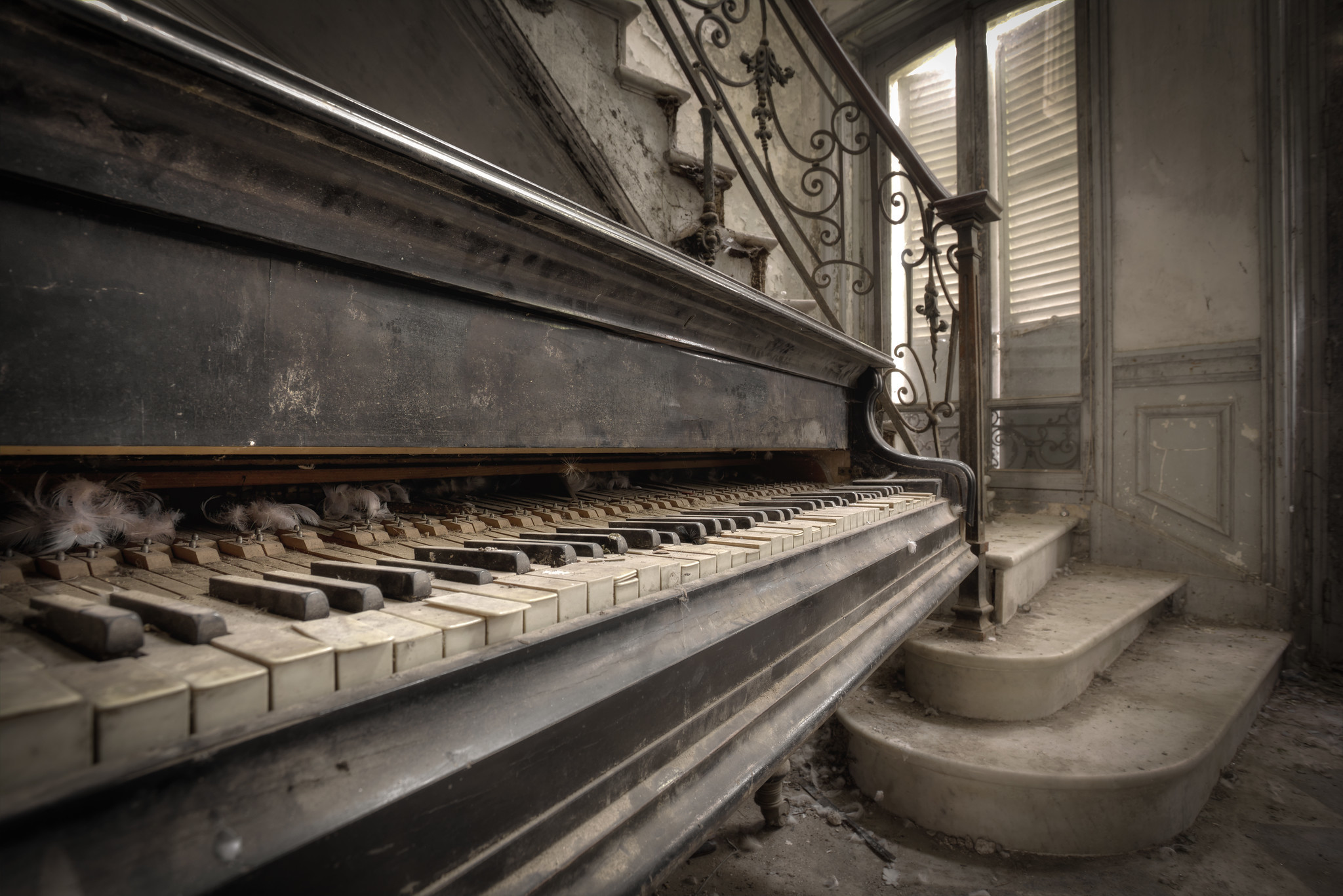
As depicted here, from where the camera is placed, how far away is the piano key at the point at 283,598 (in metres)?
0.49

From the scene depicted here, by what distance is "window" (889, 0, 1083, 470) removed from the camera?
4.61m

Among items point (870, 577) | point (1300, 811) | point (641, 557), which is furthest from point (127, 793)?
point (1300, 811)

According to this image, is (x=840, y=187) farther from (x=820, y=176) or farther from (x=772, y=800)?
(x=820, y=176)

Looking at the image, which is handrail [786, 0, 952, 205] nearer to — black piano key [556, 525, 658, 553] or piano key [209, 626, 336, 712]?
black piano key [556, 525, 658, 553]

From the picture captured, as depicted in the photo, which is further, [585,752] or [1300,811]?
[1300,811]

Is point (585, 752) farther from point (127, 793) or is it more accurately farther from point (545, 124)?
point (545, 124)

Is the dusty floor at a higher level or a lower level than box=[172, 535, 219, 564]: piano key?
lower

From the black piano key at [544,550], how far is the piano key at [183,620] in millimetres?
330

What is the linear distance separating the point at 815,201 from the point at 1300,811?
495cm

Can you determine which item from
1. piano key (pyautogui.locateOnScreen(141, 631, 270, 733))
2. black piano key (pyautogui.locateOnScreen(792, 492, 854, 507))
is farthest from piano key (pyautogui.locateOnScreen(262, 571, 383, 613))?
black piano key (pyautogui.locateOnScreen(792, 492, 854, 507))

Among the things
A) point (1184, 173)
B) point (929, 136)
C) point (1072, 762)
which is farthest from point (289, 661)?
point (929, 136)

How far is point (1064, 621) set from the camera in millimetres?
2861

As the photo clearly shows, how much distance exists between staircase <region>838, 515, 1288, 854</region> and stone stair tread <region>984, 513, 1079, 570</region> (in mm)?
24

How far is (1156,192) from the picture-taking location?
398 cm
